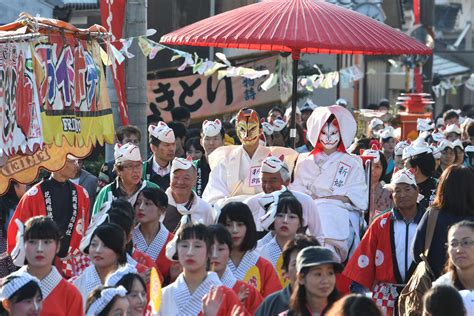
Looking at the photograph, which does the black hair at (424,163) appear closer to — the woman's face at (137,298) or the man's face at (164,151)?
the man's face at (164,151)

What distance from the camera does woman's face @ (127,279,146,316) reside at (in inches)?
246

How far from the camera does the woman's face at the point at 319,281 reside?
5926 millimetres

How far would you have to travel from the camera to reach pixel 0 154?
731 centimetres

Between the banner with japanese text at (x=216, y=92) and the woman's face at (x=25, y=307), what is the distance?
10187 mm

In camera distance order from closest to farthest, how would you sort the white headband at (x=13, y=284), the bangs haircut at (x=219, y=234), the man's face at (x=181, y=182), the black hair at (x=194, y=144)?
the white headband at (x=13, y=284)
the bangs haircut at (x=219, y=234)
the man's face at (x=181, y=182)
the black hair at (x=194, y=144)

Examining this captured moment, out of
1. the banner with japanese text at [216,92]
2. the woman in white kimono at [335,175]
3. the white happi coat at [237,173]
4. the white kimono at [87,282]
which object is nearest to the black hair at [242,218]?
the white kimono at [87,282]

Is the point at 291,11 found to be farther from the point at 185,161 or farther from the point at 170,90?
the point at 170,90

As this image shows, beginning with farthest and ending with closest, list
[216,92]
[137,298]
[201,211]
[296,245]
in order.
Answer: [216,92] < [201,211] < [296,245] < [137,298]

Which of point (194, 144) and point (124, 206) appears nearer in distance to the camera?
point (124, 206)

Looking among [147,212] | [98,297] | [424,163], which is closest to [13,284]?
[98,297]

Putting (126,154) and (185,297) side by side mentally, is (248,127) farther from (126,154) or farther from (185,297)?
(185,297)

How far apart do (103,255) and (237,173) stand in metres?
3.14

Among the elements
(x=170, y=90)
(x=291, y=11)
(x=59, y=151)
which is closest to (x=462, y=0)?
(x=170, y=90)

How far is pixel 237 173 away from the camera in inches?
396
